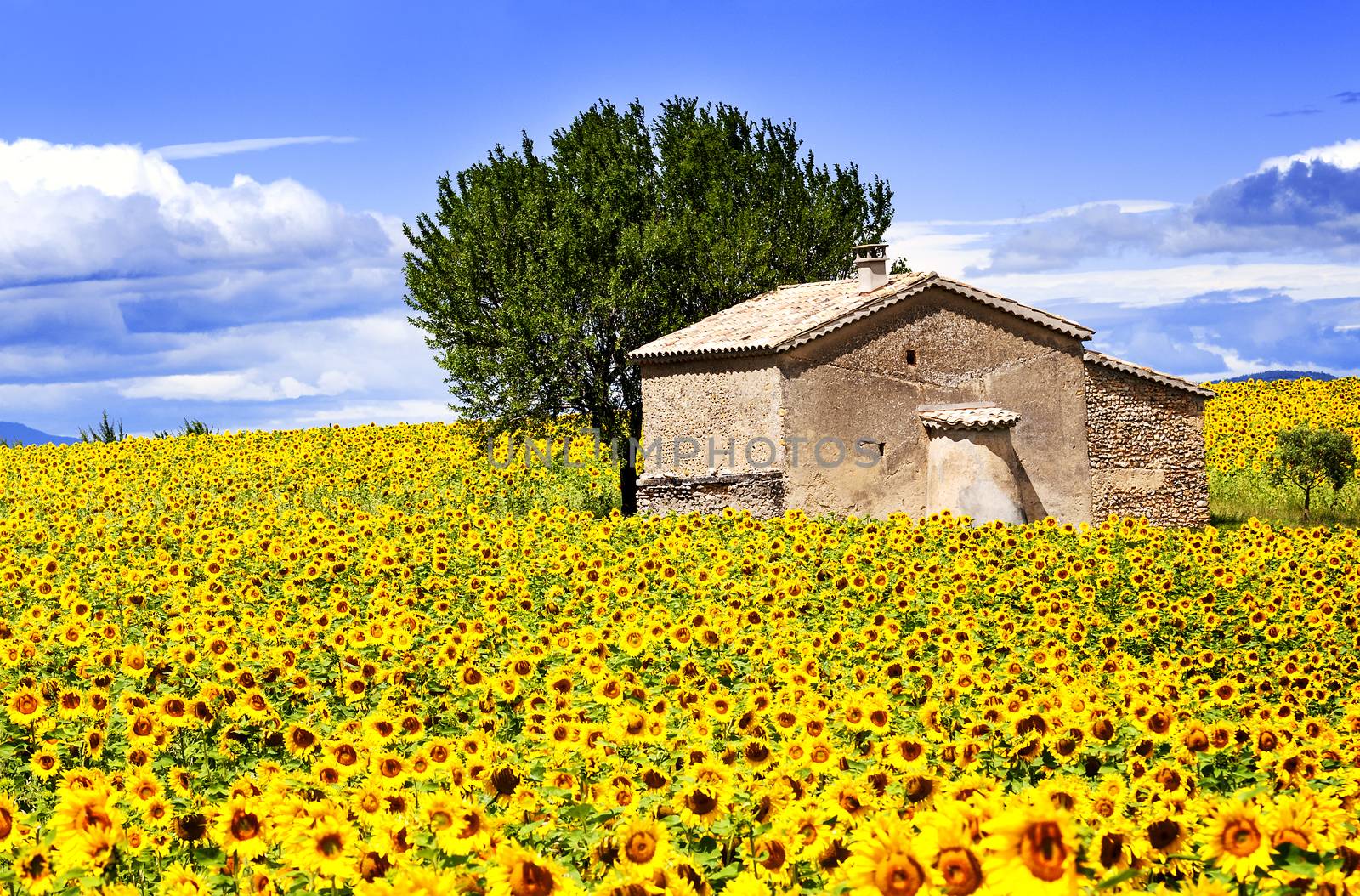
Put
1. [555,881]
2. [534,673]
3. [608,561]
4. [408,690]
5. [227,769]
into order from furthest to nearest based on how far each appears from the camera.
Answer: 1. [608,561]
2. [534,673]
3. [408,690]
4. [227,769]
5. [555,881]

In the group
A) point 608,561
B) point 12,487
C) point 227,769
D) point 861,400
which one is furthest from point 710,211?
point 227,769

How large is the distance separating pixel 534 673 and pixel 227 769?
8.46 ft

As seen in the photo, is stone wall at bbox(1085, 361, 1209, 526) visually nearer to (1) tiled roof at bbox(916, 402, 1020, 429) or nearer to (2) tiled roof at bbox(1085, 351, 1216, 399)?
(2) tiled roof at bbox(1085, 351, 1216, 399)

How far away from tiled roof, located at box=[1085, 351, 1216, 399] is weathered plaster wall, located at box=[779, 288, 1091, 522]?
367mm

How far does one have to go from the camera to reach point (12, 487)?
2352 cm

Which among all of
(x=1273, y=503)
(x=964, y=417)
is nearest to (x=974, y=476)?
(x=964, y=417)

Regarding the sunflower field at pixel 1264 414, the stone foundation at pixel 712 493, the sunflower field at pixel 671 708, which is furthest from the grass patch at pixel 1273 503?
the sunflower field at pixel 671 708

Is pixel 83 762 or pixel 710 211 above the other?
pixel 710 211

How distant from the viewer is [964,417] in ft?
79.7

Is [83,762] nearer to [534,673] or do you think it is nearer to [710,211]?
[534,673]

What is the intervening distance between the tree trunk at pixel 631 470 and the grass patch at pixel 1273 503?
13386 mm

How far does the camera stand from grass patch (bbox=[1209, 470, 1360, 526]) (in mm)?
29859

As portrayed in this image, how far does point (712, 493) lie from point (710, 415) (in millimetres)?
1782

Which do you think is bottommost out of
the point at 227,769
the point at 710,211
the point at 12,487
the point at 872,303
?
the point at 227,769
